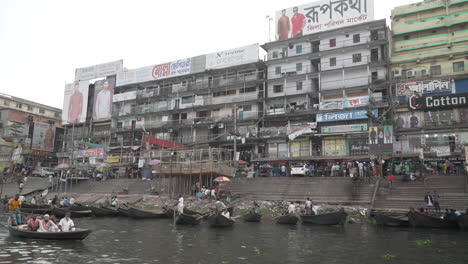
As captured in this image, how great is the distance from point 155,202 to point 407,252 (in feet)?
85.0

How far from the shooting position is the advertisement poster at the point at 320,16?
4803cm

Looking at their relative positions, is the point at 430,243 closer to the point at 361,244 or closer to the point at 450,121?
the point at 361,244

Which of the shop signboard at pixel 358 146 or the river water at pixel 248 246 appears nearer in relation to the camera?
the river water at pixel 248 246

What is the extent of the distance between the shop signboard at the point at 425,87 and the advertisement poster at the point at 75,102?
53517 millimetres

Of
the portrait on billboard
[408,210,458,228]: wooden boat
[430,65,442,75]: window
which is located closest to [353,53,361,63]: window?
[430,65,442,75]: window

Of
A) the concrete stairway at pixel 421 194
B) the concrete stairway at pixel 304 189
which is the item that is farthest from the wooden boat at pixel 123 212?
the concrete stairway at pixel 421 194

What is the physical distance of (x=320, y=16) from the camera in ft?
167

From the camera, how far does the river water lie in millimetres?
14148

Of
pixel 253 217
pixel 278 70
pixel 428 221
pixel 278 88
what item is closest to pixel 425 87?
pixel 278 88

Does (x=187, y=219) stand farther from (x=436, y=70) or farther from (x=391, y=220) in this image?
(x=436, y=70)

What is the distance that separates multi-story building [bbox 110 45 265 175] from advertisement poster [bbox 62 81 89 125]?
7676mm

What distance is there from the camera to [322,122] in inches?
1827

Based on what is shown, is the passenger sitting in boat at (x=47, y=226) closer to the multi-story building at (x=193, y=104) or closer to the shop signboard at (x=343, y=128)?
the multi-story building at (x=193, y=104)

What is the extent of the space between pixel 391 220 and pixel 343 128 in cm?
2189
